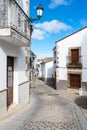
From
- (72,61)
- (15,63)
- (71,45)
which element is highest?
(71,45)

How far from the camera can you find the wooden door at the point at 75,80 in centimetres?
1778

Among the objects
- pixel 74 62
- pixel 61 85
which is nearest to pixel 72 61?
pixel 74 62

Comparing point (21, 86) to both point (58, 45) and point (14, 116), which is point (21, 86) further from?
point (58, 45)

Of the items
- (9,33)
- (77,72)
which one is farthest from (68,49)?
(9,33)

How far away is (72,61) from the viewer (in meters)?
17.9

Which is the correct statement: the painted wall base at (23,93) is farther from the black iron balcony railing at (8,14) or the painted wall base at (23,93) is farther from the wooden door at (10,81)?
the black iron balcony railing at (8,14)

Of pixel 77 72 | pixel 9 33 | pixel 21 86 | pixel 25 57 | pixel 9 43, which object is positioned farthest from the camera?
pixel 77 72

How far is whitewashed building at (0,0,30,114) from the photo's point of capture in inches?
265

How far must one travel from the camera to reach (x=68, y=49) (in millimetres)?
18031

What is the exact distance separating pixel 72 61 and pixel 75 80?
1843mm

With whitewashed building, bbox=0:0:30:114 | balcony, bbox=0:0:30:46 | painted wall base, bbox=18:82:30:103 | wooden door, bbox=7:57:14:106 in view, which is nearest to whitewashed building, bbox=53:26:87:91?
whitewashed building, bbox=0:0:30:114

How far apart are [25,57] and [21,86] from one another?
1.76m

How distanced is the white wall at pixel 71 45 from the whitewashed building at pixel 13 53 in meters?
7.75

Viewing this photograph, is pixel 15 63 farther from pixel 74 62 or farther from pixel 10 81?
pixel 74 62
